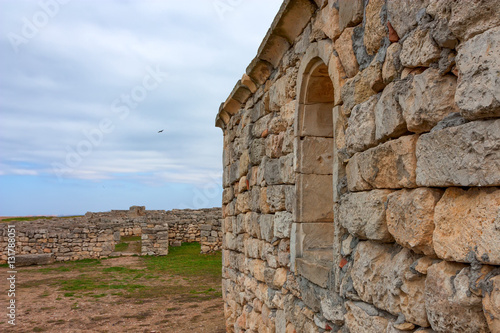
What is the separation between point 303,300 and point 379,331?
140cm

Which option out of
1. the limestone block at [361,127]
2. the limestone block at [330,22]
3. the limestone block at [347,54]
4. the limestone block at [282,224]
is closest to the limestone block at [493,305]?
the limestone block at [361,127]

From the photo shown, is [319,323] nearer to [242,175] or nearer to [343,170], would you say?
[343,170]

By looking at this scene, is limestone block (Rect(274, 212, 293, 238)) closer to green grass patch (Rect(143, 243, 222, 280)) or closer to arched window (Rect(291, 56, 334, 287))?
arched window (Rect(291, 56, 334, 287))

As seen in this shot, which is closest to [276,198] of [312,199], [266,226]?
[266,226]

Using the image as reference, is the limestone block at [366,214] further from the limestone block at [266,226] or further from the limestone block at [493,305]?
the limestone block at [266,226]

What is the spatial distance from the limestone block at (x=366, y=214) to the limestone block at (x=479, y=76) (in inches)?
29.3

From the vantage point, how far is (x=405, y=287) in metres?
1.91

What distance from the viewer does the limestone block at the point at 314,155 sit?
3695 mm

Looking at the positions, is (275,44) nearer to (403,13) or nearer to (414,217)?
(403,13)

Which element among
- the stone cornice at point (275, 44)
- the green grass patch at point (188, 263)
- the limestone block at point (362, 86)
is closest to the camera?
the limestone block at point (362, 86)

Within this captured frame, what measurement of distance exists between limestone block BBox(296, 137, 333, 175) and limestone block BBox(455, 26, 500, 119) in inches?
84.6

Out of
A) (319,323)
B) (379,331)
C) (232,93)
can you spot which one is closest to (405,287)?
(379,331)

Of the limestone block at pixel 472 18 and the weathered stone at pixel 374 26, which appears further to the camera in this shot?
the weathered stone at pixel 374 26

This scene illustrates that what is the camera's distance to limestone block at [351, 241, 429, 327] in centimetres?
185
